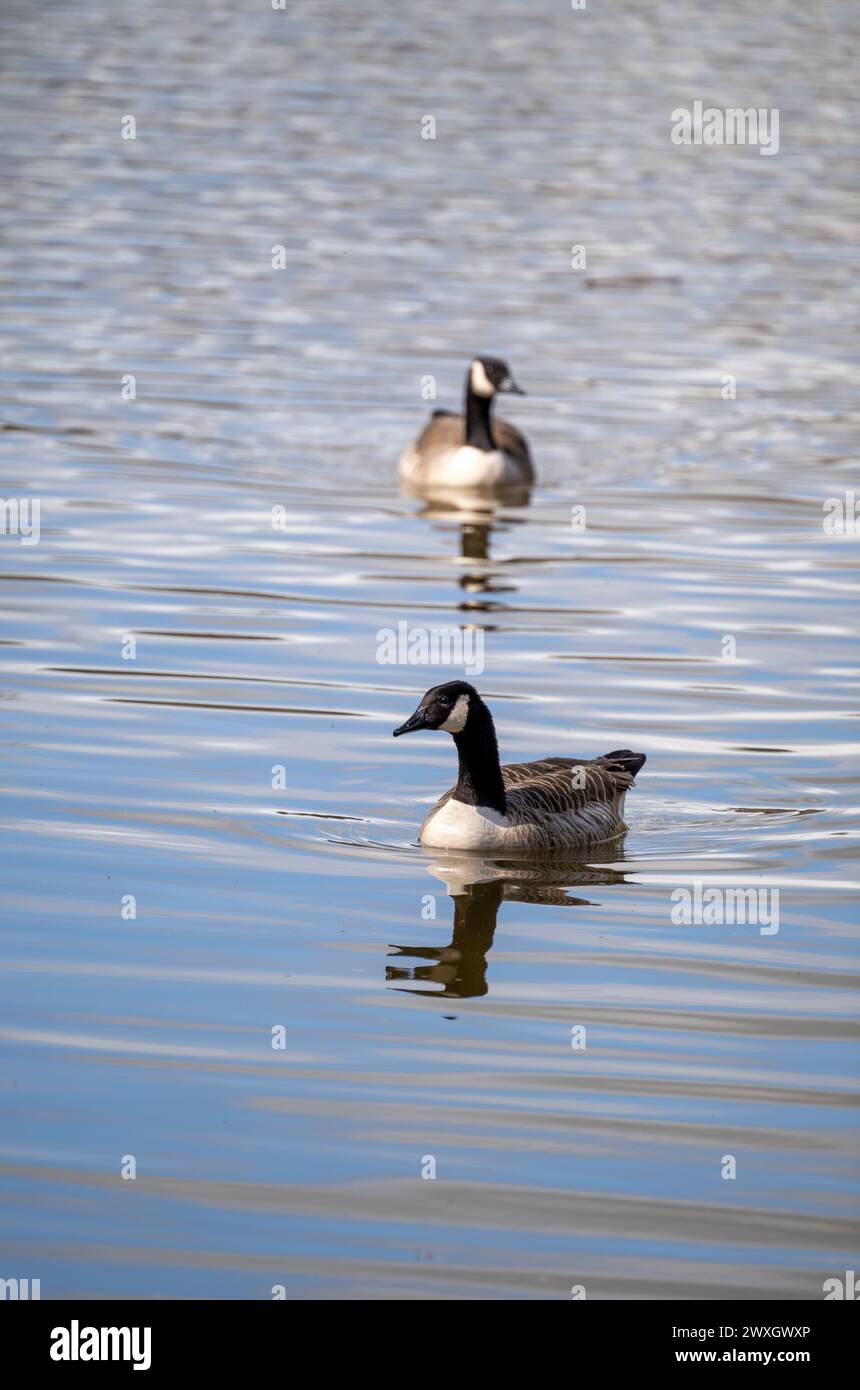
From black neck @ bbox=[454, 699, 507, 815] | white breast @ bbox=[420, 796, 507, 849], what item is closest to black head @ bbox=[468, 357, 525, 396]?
black neck @ bbox=[454, 699, 507, 815]

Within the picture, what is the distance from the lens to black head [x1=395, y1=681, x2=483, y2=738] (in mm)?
11664

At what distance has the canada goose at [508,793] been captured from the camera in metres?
11.8

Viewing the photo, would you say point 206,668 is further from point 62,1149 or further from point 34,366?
point 34,366

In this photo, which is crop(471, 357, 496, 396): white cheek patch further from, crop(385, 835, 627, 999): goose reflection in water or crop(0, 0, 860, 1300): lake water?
crop(385, 835, 627, 999): goose reflection in water

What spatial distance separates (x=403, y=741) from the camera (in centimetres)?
1411

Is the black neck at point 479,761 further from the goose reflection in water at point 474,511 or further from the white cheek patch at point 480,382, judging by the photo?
the white cheek patch at point 480,382

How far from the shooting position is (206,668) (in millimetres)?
15273

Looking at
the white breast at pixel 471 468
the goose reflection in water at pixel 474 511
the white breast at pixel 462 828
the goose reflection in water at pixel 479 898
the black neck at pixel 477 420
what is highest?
the black neck at pixel 477 420

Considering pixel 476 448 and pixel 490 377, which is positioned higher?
pixel 490 377

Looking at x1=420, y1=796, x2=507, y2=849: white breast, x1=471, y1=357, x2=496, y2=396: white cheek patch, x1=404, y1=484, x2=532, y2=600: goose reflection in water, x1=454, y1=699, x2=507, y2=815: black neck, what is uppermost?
x1=471, y1=357, x2=496, y2=396: white cheek patch

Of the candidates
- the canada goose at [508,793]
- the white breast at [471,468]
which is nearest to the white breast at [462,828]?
the canada goose at [508,793]

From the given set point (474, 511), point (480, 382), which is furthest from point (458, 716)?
point (480, 382)

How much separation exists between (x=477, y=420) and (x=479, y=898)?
12.0 metres

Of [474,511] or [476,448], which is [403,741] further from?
[476,448]
